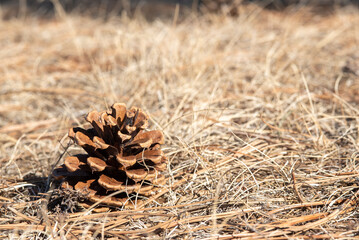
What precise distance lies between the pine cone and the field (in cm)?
6

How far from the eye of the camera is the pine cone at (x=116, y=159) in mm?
1099

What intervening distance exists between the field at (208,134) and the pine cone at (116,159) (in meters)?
0.06

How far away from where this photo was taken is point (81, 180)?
1.17 m

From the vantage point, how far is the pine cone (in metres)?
1.10

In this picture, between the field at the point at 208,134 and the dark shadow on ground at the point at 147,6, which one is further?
the dark shadow on ground at the point at 147,6

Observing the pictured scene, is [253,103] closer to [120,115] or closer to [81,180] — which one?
[120,115]

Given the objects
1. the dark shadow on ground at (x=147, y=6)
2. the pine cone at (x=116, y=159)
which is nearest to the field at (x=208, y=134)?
the pine cone at (x=116, y=159)

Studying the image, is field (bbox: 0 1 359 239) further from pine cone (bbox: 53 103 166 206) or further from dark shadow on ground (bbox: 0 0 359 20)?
dark shadow on ground (bbox: 0 0 359 20)

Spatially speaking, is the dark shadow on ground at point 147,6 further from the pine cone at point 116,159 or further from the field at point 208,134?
the pine cone at point 116,159

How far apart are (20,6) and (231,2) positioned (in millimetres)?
2750

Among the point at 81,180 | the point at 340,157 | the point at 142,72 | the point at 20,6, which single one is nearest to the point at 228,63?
the point at 142,72

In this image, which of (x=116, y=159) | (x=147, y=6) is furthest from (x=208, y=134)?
(x=147, y=6)

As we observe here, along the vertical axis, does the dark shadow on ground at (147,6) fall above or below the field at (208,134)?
above

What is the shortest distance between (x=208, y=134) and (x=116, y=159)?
1.71 ft
